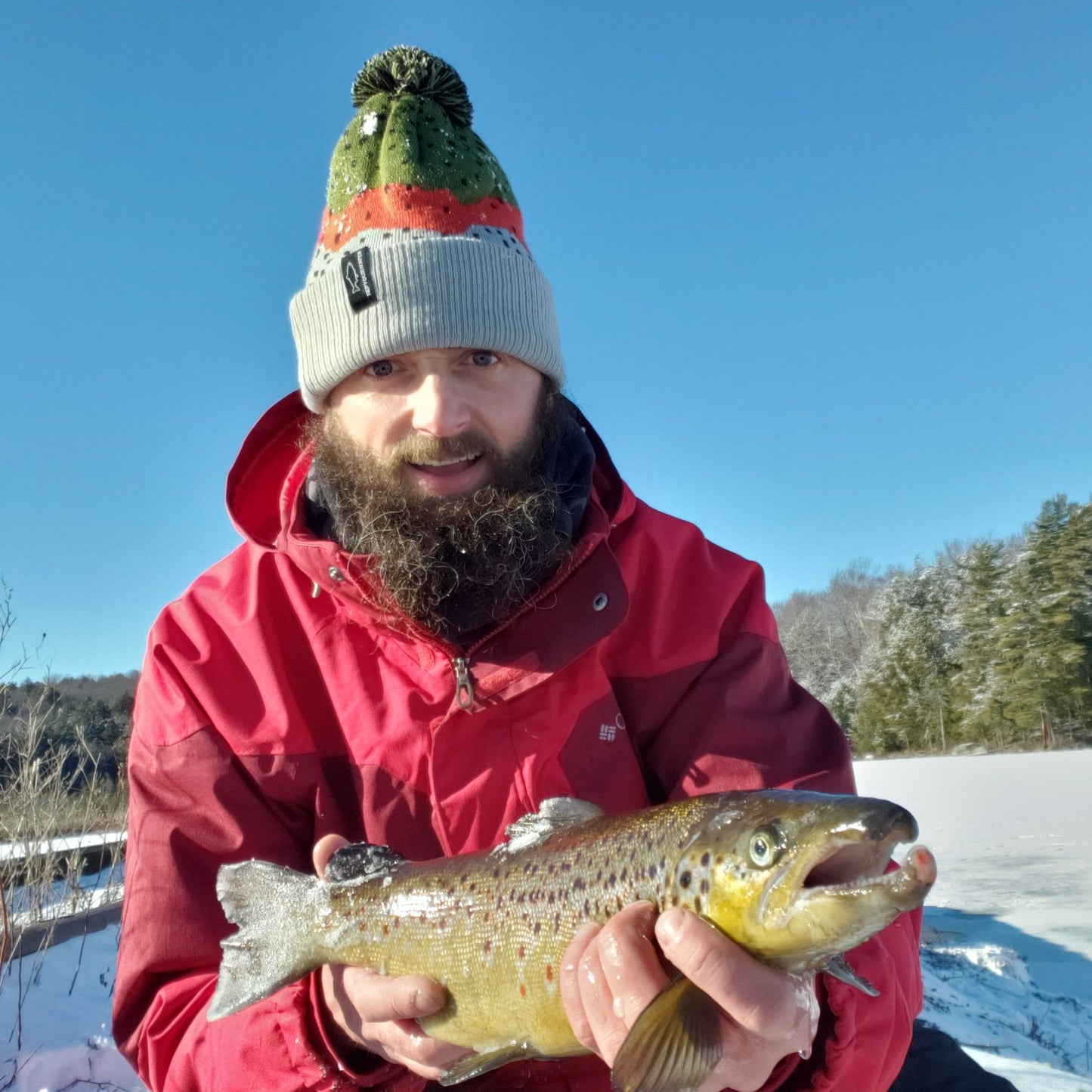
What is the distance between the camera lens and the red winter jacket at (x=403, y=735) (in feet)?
8.98

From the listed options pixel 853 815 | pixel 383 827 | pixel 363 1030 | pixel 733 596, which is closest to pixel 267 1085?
pixel 363 1030

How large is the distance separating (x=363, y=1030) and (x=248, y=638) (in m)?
1.38

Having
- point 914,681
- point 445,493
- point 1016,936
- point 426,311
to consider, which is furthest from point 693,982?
point 914,681

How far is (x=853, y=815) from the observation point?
179 cm

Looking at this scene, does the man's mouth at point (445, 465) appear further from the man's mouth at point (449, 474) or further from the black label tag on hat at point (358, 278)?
the black label tag on hat at point (358, 278)

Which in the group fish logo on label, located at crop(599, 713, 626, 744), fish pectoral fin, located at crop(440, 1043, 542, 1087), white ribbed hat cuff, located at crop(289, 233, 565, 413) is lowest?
fish pectoral fin, located at crop(440, 1043, 542, 1087)

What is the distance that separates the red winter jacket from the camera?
2.74 metres

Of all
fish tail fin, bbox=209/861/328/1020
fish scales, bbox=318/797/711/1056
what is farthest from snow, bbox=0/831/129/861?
fish scales, bbox=318/797/711/1056

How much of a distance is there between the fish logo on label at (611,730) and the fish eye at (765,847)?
3.56 feet

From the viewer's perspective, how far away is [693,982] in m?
1.87

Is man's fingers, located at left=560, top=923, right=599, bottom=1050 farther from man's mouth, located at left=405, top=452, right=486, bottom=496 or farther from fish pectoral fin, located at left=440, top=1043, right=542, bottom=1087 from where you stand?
man's mouth, located at left=405, top=452, right=486, bottom=496

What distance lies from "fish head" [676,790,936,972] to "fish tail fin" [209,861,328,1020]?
122 centimetres

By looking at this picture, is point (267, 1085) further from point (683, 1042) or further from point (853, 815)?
point (853, 815)

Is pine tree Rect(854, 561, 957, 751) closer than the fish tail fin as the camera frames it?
No
